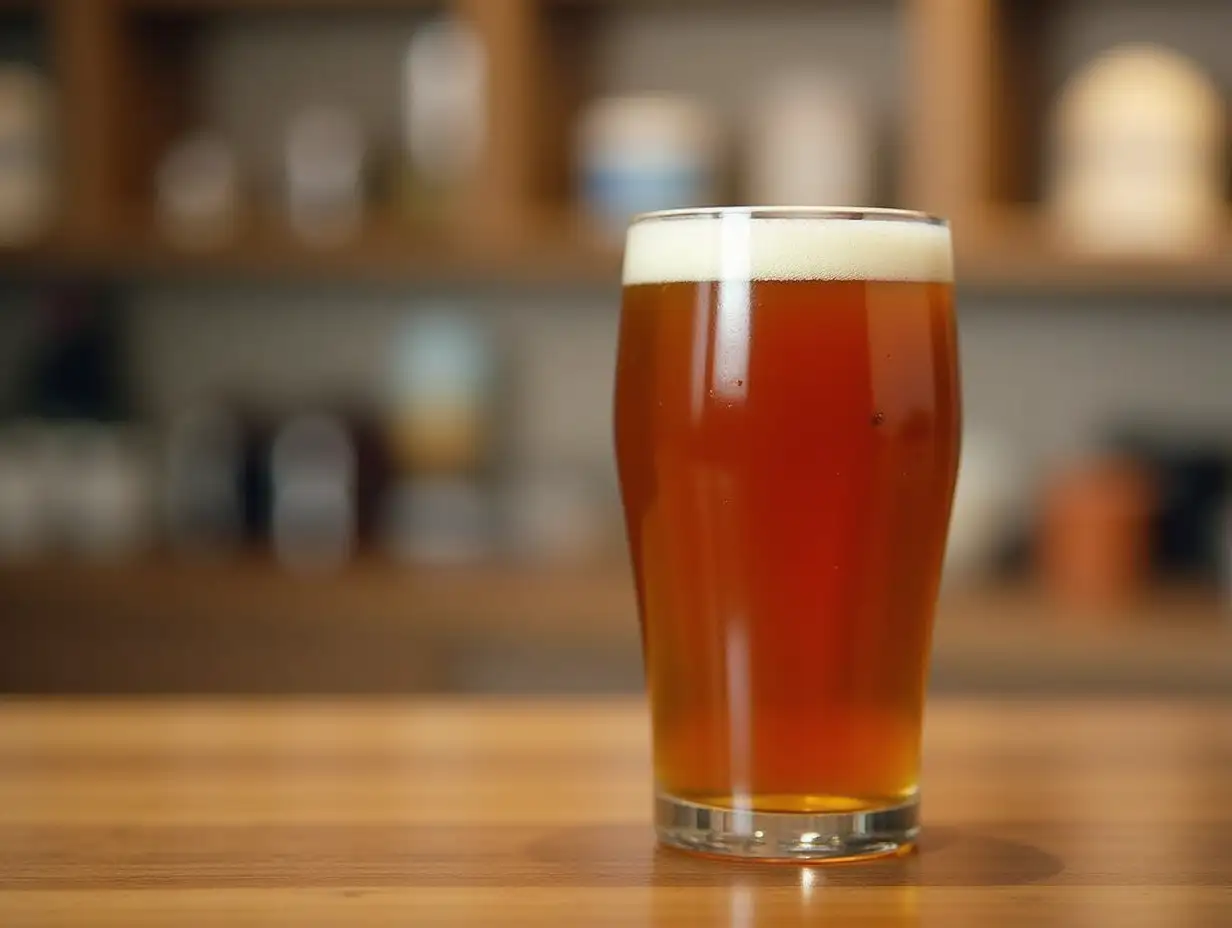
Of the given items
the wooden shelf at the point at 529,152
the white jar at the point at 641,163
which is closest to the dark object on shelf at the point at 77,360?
the wooden shelf at the point at 529,152

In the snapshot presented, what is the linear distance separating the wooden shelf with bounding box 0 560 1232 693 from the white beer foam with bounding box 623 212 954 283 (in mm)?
1553

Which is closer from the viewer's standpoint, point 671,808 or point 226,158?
point 671,808

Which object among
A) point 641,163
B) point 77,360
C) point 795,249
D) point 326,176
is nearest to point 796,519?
point 795,249

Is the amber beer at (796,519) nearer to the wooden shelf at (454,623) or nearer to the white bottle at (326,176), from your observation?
the wooden shelf at (454,623)

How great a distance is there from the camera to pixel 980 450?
2414 mm

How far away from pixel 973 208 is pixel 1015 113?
30 centimetres

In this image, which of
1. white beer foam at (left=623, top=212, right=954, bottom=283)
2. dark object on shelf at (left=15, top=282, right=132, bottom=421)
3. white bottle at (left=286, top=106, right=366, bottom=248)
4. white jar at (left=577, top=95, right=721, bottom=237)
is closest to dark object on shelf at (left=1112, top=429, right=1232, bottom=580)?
white jar at (left=577, top=95, right=721, bottom=237)

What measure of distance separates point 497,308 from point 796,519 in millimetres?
2208

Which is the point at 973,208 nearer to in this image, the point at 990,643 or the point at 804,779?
the point at 990,643

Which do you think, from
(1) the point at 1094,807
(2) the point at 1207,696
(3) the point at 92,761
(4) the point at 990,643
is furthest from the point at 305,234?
(1) the point at 1094,807

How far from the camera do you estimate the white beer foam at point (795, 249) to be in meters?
0.58

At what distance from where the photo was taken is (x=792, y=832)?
0.56m

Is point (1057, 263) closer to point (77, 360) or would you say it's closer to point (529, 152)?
point (529, 152)

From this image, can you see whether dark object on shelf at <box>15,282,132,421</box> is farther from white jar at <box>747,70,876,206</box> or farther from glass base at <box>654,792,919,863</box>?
glass base at <box>654,792,919,863</box>
